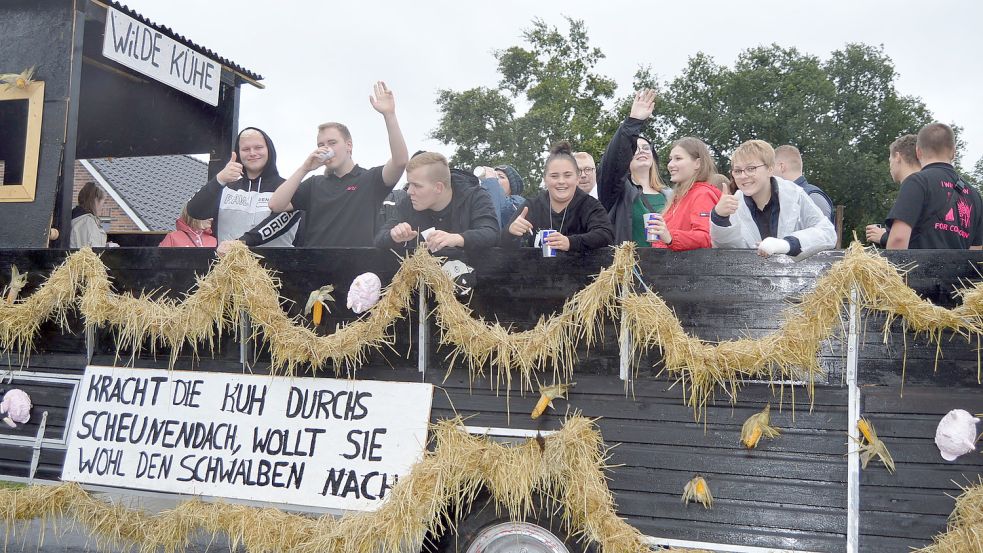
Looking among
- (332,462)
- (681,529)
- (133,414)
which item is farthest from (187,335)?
(681,529)

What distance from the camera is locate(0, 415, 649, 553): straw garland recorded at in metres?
3.35

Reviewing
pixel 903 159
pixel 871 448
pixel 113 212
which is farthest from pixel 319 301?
pixel 113 212

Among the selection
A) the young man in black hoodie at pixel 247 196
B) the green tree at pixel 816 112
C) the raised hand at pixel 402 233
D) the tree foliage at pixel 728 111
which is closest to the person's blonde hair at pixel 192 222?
the young man in black hoodie at pixel 247 196

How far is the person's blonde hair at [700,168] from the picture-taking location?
14.2 feet

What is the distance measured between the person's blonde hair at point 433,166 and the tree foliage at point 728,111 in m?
31.0

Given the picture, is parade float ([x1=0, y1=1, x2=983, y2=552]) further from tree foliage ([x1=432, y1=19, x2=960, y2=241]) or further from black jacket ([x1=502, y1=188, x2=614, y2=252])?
tree foliage ([x1=432, y1=19, x2=960, y2=241])

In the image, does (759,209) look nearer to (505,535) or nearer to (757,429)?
(757,429)

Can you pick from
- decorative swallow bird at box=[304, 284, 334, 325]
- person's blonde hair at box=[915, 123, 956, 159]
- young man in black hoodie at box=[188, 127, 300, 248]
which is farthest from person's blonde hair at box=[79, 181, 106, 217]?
person's blonde hair at box=[915, 123, 956, 159]

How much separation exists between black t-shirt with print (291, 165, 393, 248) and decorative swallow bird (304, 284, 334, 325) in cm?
90

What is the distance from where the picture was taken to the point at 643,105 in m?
4.30

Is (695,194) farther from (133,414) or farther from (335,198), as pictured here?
(133,414)

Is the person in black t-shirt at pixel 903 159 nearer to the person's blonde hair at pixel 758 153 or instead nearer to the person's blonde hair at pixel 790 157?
the person's blonde hair at pixel 790 157

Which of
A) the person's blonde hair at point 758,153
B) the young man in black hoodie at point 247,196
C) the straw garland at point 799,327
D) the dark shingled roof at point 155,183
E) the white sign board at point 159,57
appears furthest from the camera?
the dark shingled roof at point 155,183

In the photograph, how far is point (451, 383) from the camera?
3.78 m
